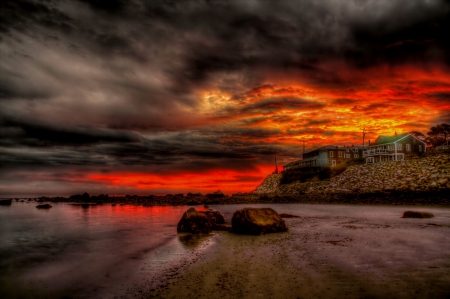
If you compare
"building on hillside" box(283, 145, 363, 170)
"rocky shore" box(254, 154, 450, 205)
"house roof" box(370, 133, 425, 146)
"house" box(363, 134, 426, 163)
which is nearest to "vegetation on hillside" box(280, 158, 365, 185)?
"rocky shore" box(254, 154, 450, 205)

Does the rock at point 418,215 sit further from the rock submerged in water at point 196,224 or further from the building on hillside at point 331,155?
the building on hillside at point 331,155

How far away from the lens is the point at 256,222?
15055mm

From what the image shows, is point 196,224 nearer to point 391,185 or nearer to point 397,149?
point 391,185

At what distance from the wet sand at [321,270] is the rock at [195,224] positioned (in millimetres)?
4044

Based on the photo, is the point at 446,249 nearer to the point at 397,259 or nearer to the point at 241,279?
the point at 397,259

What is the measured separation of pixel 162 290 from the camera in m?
7.01

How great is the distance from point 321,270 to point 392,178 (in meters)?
53.8

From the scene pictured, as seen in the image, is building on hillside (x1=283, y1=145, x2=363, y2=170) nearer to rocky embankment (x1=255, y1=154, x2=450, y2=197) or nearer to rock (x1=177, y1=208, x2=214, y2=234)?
rocky embankment (x1=255, y1=154, x2=450, y2=197)

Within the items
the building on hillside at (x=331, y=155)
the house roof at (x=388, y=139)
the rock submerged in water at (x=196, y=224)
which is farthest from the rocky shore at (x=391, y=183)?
the rock submerged in water at (x=196, y=224)

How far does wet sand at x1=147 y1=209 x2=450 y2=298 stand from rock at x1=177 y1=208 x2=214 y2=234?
4.04 metres

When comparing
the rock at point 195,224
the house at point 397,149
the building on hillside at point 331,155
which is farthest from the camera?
the building on hillside at point 331,155

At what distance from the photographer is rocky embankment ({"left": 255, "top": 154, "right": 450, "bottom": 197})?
144 ft

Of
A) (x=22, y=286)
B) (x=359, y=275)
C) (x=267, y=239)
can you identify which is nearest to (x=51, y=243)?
(x=22, y=286)

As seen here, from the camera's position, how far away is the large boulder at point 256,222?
14938 millimetres
